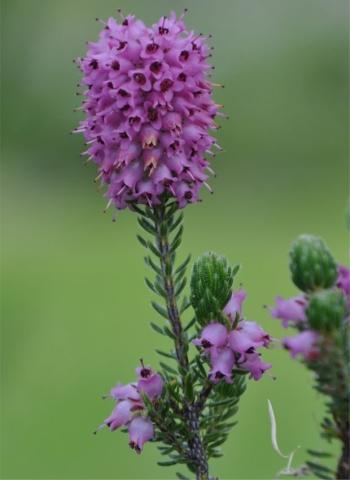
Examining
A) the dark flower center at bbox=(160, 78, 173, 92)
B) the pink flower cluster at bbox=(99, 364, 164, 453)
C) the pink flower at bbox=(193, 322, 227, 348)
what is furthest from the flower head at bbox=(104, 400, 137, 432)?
the dark flower center at bbox=(160, 78, 173, 92)

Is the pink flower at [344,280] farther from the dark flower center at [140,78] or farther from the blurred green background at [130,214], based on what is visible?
the blurred green background at [130,214]

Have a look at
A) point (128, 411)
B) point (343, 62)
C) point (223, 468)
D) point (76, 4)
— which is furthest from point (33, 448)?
point (76, 4)

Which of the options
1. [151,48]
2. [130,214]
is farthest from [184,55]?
[130,214]

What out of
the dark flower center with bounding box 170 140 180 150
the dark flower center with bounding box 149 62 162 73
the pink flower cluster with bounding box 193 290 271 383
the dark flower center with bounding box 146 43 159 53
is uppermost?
the dark flower center with bounding box 146 43 159 53

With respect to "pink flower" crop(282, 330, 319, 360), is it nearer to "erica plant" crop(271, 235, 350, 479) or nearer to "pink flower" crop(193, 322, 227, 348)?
"erica plant" crop(271, 235, 350, 479)

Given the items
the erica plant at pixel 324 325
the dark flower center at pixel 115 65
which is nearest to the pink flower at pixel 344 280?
the erica plant at pixel 324 325

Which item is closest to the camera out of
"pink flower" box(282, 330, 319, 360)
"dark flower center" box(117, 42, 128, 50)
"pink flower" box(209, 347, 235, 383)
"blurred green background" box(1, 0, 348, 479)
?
"pink flower" box(282, 330, 319, 360)

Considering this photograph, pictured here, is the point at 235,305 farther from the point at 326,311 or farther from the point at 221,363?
the point at 326,311
